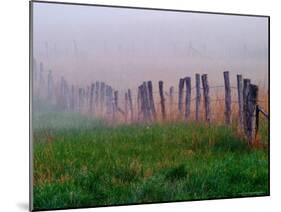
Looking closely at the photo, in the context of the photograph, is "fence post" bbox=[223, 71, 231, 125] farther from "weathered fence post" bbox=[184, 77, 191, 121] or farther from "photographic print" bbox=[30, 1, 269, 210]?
"weathered fence post" bbox=[184, 77, 191, 121]

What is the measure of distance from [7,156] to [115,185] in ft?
3.11

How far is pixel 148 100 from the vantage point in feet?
21.3

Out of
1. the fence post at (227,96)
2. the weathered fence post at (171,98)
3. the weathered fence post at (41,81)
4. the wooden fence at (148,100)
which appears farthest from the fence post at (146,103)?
the weathered fence post at (41,81)

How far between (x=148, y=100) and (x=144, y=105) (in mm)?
57

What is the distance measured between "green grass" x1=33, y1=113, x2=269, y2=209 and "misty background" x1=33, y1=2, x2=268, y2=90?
0.42m

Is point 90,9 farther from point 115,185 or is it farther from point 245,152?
point 245,152

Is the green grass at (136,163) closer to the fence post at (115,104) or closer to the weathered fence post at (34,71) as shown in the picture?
the fence post at (115,104)

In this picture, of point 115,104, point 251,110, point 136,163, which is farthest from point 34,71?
point 251,110

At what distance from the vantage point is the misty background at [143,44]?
6.18 metres

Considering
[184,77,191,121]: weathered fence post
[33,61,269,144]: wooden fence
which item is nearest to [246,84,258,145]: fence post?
[33,61,269,144]: wooden fence

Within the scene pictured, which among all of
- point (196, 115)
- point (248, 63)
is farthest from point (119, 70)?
point (248, 63)

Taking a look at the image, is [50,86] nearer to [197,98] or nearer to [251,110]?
[197,98]

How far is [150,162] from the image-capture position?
6449 mm

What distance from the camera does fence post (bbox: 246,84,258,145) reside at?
6848 mm
